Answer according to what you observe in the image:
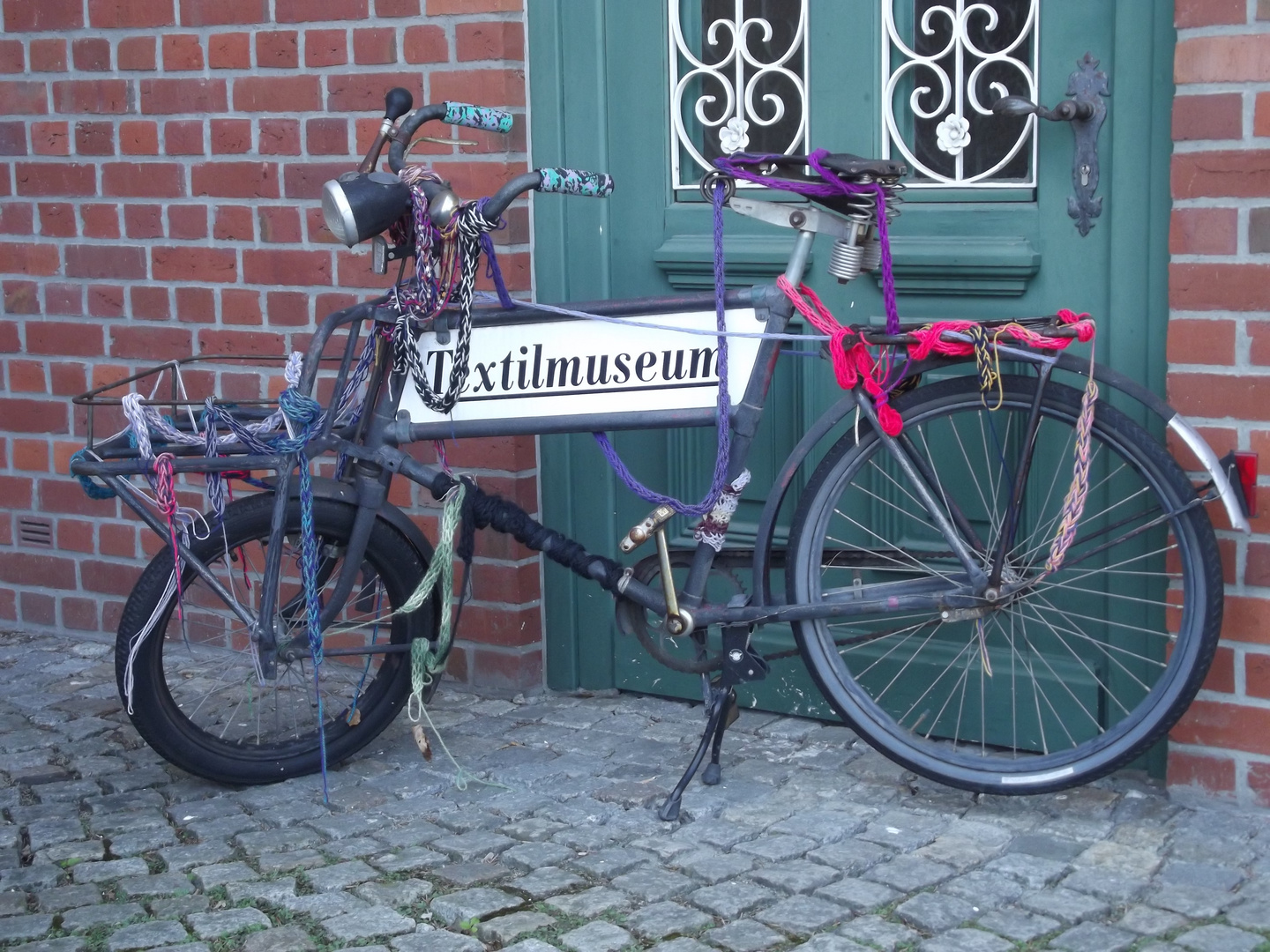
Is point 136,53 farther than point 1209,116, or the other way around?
point 136,53

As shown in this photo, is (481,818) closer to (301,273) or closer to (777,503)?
(777,503)

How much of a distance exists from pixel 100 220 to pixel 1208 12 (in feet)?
10.1

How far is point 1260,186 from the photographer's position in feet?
10.2

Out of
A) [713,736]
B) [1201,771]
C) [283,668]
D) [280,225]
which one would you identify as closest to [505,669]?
[283,668]

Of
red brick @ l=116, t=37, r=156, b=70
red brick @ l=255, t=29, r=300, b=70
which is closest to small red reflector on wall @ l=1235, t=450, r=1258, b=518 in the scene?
red brick @ l=255, t=29, r=300, b=70

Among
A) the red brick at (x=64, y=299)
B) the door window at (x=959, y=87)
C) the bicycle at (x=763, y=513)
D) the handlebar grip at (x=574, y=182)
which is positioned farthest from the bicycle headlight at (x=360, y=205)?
the red brick at (x=64, y=299)

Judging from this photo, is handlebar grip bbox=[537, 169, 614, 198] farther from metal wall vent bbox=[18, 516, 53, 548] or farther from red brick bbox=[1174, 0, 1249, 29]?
metal wall vent bbox=[18, 516, 53, 548]

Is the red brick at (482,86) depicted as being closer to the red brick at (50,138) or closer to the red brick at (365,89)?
the red brick at (365,89)

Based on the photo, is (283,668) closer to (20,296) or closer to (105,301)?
(105,301)

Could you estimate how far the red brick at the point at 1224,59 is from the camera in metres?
3.05

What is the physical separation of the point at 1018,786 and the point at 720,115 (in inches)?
67.5

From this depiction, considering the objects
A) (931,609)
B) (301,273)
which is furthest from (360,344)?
(931,609)

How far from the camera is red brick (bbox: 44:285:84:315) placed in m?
4.71

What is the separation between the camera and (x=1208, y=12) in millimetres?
3078
